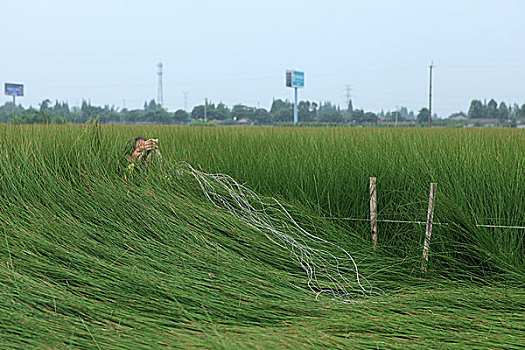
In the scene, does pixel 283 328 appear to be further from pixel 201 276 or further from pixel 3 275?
pixel 3 275

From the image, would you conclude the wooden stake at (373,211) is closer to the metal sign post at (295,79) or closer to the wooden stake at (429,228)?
the wooden stake at (429,228)

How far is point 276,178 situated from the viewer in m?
4.32

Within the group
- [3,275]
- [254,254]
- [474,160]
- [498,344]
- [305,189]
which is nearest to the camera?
[498,344]

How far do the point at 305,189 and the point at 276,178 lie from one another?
0.30 m

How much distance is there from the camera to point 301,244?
3.34 meters

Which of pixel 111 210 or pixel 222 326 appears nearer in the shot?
pixel 222 326

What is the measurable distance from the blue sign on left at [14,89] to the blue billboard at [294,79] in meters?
21.2

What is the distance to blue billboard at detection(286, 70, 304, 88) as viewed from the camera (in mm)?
41312

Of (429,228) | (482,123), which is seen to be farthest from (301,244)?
(482,123)

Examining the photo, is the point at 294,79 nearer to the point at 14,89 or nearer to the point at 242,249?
the point at 14,89

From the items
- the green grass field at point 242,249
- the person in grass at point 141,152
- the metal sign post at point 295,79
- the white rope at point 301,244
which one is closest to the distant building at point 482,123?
the green grass field at point 242,249

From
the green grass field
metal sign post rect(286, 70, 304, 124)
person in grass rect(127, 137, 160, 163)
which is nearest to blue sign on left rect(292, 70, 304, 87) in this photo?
metal sign post rect(286, 70, 304, 124)

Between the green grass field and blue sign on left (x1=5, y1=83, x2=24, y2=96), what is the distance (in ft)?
115

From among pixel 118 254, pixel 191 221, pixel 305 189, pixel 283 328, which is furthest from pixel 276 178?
pixel 283 328
